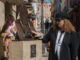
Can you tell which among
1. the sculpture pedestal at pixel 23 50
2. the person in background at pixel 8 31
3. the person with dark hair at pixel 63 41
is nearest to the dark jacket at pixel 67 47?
the person with dark hair at pixel 63 41

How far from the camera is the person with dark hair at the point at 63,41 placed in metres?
4.07

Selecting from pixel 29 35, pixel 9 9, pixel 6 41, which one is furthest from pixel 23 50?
pixel 9 9

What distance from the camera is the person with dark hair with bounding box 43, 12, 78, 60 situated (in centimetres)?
407

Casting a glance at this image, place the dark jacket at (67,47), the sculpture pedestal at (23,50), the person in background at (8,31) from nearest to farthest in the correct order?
the dark jacket at (67,47) < the sculpture pedestal at (23,50) < the person in background at (8,31)

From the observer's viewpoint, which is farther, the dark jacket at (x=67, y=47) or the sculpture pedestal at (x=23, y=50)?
the sculpture pedestal at (x=23, y=50)

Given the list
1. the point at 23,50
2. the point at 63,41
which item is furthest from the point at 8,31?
the point at 63,41

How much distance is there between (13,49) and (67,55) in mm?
1446

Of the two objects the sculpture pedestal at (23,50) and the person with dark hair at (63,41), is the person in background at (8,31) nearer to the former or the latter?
the sculpture pedestal at (23,50)

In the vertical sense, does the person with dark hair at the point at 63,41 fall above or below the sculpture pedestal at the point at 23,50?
above

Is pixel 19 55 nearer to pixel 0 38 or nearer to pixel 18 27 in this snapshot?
pixel 18 27

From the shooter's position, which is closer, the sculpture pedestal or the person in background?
the sculpture pedestal

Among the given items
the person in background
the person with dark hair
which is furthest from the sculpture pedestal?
the person in background

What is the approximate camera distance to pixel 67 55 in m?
4.07

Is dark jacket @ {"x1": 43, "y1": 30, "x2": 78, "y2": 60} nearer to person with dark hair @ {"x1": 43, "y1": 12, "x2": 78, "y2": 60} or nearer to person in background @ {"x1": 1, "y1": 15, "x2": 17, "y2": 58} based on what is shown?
person with dark hair @ {"x1": 43, "y1": 12, "x2": 78, "y2": 60}
